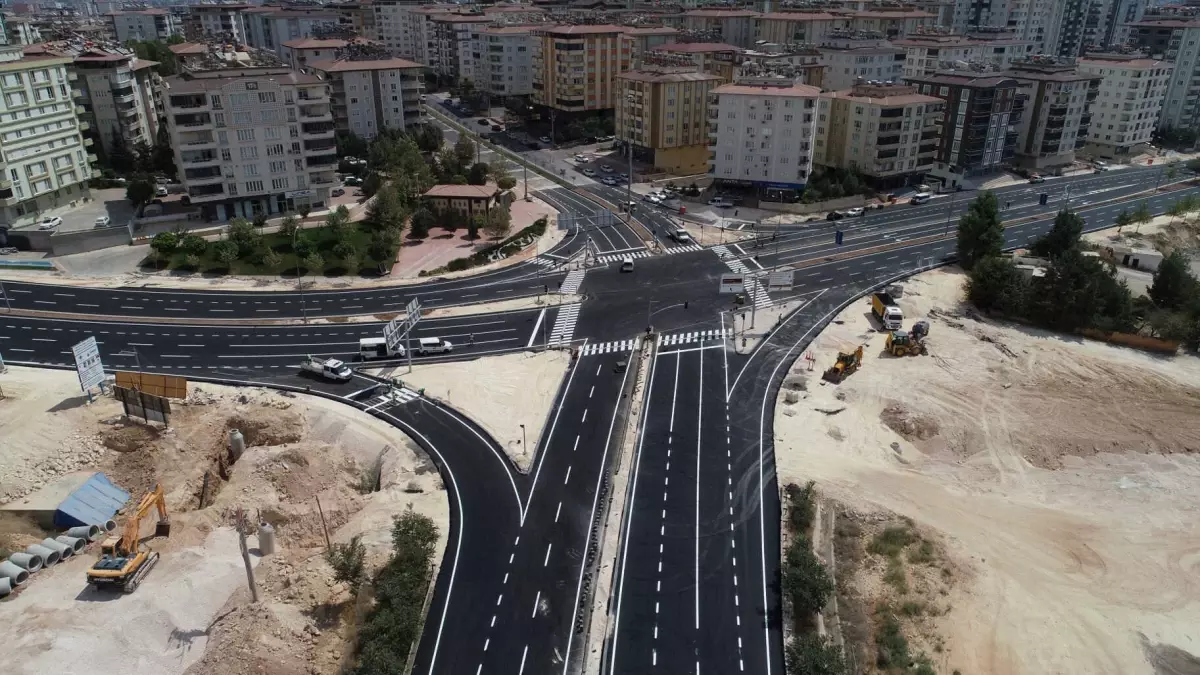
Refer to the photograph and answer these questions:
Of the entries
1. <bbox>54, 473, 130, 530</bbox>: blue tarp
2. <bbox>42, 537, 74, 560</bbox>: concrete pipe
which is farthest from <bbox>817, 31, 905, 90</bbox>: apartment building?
<bbox>42, 537, 74, 560</bbox>: concrete pipe

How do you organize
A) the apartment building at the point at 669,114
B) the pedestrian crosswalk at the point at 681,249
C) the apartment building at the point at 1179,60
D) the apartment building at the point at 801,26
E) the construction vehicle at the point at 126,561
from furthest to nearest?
the apartment building at the point at 801,26, the apartment building at the point at 1179,60, the apartment building at the point at 669,114, the pedestrian crosswalk at the point at 681,249, the construction vehicle at the point at 126,561

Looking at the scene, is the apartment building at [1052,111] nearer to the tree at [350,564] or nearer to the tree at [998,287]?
the tree at [998,287]

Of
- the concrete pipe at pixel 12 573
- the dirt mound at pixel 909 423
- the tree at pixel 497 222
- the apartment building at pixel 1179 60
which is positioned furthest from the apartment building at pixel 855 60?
the concrete pipe at pixel 12 573

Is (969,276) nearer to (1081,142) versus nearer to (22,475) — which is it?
(1081,142)

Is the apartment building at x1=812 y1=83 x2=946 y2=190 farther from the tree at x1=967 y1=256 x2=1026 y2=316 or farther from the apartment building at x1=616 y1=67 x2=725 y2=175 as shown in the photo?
the tree at x1=967 y1=256 x2=1026 y2=316

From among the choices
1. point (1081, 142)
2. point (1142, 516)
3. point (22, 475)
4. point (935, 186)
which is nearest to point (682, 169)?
point (935, 186)

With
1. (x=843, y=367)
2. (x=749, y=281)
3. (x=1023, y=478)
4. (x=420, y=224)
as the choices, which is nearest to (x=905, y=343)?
(x=843, y=367)
